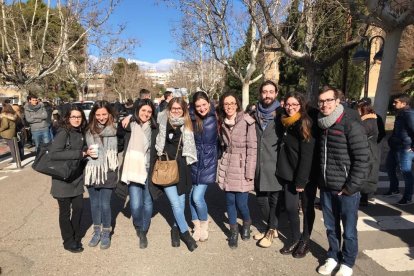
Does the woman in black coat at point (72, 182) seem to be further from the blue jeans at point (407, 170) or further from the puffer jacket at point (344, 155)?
the blue jeans at point (407, 170)

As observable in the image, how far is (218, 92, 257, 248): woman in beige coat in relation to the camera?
13.4 feet

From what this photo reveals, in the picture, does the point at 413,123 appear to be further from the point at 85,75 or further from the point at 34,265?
the point at 85,75

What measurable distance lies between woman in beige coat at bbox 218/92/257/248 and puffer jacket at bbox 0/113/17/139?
742 centimetres

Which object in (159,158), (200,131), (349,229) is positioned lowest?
(349,229)

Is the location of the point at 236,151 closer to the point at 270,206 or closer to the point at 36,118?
the point at 270,206

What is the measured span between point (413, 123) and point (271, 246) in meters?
3.37

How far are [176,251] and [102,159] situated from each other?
1417 millimetres

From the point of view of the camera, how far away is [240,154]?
13.5 feet

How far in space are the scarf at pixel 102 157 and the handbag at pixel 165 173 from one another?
542 millimetres

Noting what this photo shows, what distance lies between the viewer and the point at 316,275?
3.58 meters

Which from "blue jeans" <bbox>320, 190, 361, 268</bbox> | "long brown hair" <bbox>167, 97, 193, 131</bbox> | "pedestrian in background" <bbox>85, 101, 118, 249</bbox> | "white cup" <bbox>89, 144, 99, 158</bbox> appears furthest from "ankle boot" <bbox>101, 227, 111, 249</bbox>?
"blue jeans" <bbox>320, 190, 361, 268</bbox>

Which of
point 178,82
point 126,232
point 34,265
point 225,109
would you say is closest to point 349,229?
point 225,109

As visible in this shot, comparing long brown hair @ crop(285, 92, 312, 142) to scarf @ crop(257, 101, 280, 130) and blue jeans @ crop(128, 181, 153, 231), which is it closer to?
scarf @ crop(257, 101, 280, 130)

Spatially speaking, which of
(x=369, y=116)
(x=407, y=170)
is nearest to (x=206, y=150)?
(x=369, y=116)
